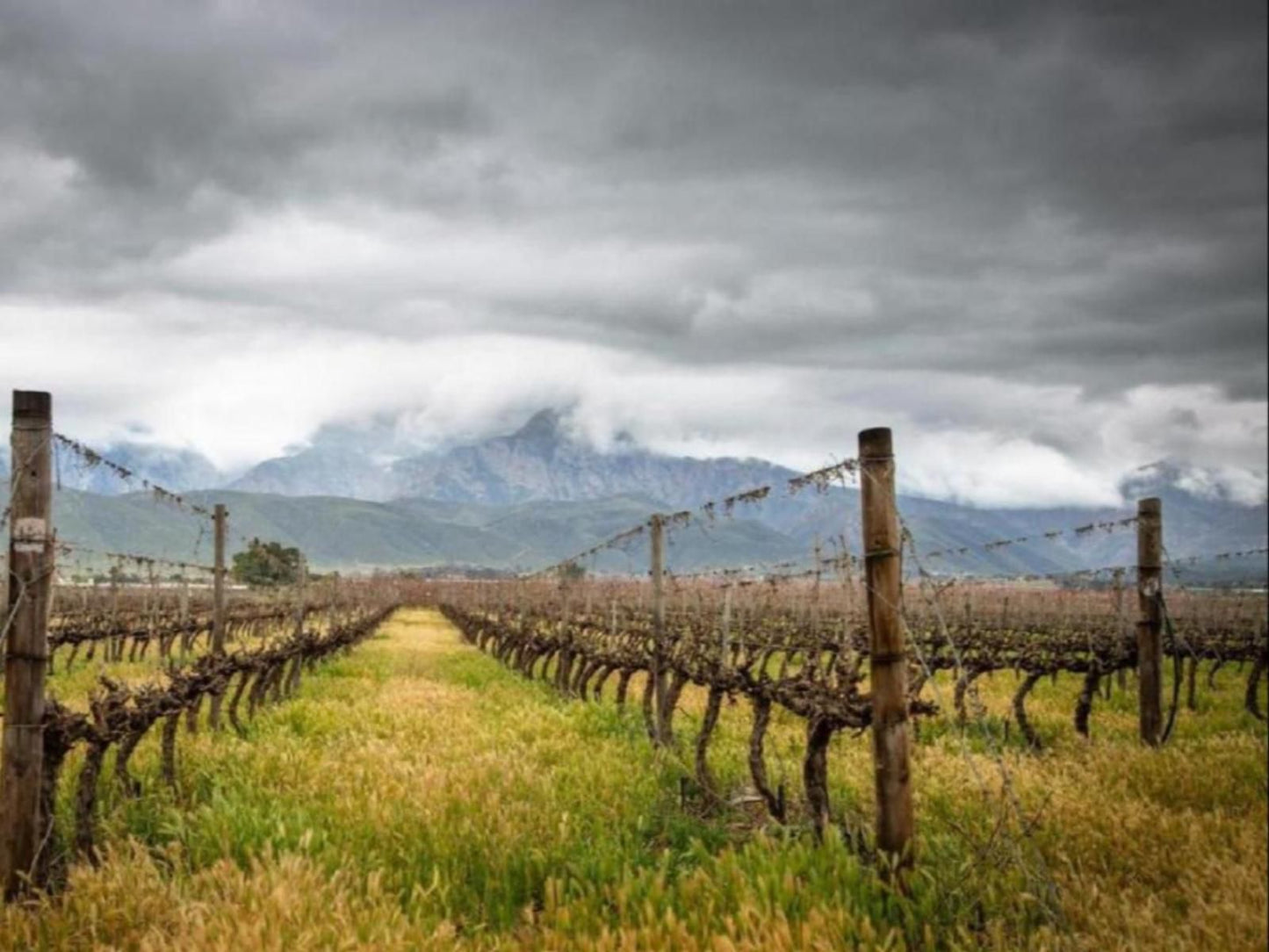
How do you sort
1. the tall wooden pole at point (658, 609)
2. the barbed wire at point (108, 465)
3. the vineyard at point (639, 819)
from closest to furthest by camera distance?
the vineyard at point (639, 819) → the barbed wire at point (108, 465) → the tall wooden pole at point (658, 609)

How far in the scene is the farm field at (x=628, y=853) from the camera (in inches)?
236

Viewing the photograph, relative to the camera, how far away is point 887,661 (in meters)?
7.19

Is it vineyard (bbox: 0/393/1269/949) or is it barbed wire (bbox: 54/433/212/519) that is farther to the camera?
barbed wire (bbox: 54/433/212/519)

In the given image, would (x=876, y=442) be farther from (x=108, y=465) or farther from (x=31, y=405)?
Answer: (x=108, y=465)

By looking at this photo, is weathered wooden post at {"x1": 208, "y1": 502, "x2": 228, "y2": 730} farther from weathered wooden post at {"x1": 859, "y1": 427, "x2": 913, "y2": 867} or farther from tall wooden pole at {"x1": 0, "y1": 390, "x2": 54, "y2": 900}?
weathered wooden post at {"x1": 859, "y1": 427, "x2": 913, "y2": 867}

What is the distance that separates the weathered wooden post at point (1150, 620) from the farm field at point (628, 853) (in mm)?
934

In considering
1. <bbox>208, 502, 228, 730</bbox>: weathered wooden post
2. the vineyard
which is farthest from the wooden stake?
the vineyard

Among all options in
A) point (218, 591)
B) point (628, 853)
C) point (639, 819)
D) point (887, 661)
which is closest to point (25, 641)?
point (628, 853)

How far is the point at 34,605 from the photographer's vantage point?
7.59 meters

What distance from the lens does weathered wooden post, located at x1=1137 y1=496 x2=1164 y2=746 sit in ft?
43.0

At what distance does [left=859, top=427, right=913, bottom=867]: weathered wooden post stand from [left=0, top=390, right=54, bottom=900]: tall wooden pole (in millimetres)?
6350

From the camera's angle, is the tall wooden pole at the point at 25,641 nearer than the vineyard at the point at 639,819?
No

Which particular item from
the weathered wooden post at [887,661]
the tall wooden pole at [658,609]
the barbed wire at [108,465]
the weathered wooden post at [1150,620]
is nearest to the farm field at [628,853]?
the weathered wooden post at [887,661]

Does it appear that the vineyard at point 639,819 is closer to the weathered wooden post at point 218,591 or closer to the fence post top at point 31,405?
the fence post top at point 31,405
